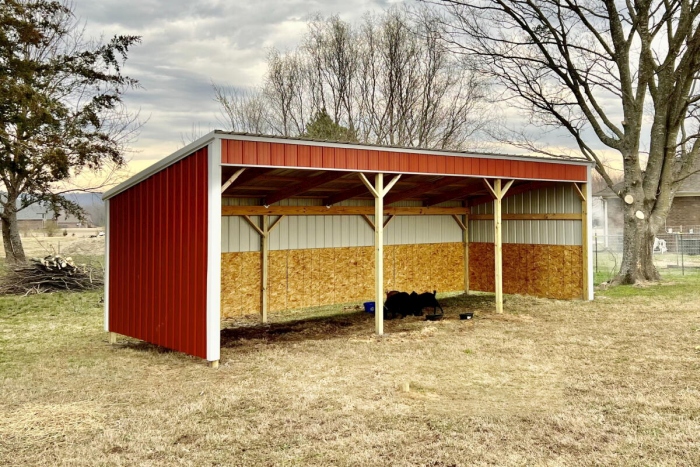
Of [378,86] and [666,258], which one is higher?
[378,86]

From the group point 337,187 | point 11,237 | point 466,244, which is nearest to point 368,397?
point 337,187

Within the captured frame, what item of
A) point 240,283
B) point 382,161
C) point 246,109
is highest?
point 246,109

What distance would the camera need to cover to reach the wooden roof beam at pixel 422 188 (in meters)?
11.7

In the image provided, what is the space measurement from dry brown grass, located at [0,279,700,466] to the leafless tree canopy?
18.0 m

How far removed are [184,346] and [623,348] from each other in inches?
242

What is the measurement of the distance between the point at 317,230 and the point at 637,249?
30.7 feet

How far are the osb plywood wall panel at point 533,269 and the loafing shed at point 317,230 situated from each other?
0.03 m

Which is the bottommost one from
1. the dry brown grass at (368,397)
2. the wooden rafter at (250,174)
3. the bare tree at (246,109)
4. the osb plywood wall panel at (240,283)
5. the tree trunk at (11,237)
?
the dry brown grass at (368,397)

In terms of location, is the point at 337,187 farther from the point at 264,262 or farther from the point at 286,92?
the point at 286,92

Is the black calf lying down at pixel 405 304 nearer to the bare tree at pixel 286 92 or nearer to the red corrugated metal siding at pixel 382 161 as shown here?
the red corrugated metal siding at pixel 382 161

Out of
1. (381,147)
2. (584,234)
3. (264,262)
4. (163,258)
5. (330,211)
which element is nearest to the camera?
(163,258)

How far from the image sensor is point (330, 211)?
489 inches

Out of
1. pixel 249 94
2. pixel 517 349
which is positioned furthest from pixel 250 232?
pixel 249 94

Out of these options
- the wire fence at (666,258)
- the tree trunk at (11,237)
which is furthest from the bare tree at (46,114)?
the wire fence at (666,258)
